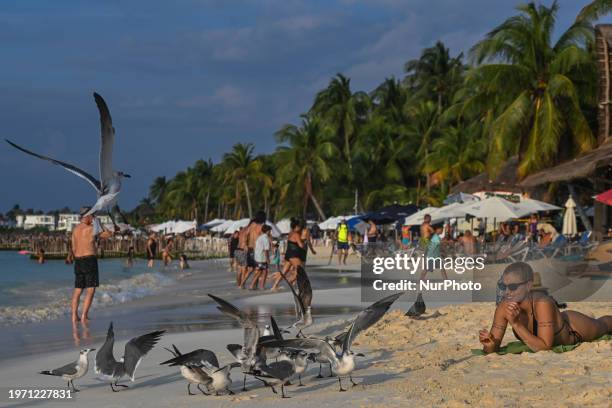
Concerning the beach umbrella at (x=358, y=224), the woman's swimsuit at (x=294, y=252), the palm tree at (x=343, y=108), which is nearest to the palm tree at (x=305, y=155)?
the palm tree at (x=343, y=108)

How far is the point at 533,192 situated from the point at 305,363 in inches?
1177

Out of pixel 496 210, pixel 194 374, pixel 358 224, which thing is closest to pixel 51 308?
pixel 194 374

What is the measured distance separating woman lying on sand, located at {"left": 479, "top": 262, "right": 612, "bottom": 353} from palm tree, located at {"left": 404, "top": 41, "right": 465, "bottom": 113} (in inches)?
1943

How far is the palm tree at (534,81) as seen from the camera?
Answer: 1262 inches

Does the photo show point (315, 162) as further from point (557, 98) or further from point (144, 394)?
point (144, 394)

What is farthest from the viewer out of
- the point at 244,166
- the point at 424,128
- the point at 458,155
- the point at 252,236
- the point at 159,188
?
the point at 159,188

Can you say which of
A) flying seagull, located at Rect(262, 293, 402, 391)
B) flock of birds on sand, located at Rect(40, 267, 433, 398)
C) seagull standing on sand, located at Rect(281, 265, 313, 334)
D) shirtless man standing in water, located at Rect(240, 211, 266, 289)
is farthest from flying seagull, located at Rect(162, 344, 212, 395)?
shirtless man standing in water, located at Rect(240, 211, 266, 289)

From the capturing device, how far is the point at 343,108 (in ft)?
210

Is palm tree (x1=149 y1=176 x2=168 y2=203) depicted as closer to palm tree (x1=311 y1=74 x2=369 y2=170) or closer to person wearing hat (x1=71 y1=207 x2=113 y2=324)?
palm tree (x1=311 y1=74 x2=369 y2=170)

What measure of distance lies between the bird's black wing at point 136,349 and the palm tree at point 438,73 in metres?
51.1

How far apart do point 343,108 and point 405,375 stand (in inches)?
2257

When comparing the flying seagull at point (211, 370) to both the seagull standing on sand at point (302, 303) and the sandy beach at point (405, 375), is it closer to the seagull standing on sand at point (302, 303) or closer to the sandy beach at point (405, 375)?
the sandy beach at point (405, 375)

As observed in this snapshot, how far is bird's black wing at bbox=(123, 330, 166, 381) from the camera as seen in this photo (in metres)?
6.70

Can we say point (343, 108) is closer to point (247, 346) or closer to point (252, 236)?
point (252, 236)
